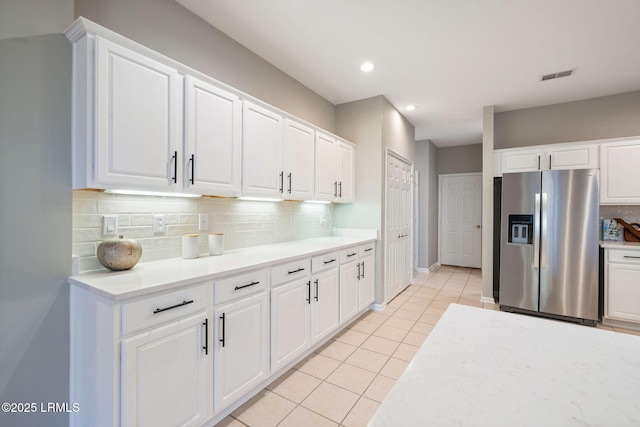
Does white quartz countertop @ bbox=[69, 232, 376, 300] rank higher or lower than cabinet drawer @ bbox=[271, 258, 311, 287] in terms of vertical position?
higher

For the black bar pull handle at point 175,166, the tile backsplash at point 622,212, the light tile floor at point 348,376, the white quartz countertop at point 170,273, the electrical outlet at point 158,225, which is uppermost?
the black bar pull handle at point 175,166

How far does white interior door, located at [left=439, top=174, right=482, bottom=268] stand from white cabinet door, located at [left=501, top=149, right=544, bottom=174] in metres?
2.40

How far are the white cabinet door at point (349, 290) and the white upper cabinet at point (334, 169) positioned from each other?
81 centimetres

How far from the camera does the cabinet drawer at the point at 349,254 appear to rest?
2944mm

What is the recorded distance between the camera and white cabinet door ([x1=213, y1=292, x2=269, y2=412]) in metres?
1.69

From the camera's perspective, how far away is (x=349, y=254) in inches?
121

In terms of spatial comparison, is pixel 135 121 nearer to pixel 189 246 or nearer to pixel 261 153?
pixel 189 246

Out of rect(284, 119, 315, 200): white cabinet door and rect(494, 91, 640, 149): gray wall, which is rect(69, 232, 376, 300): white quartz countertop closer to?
rect(284, 119, 315, 200): white cabinet door

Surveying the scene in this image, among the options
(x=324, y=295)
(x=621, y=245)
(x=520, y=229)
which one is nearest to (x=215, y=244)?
(x=324, y=295)

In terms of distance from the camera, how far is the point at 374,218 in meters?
3.70

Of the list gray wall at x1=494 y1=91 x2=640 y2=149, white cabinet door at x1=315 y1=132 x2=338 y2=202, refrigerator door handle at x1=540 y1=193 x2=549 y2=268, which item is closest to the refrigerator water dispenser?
refrigerator door handle at x1=540 y1=193 x2=549 y2=268

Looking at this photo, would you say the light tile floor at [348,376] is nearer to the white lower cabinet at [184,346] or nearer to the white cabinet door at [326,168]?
the white lower cabinet at [184,346]

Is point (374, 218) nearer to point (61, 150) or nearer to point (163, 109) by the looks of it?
point (163, 109)

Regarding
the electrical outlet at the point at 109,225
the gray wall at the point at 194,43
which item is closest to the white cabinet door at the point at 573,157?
the gray wall at the point at 194,43
